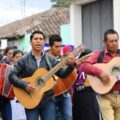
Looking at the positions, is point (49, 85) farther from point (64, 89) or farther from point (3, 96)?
point (3, 96)

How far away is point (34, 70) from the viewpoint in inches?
250

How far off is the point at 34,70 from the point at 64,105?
4.66ft

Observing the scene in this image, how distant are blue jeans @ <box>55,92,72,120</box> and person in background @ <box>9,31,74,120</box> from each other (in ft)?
3.66

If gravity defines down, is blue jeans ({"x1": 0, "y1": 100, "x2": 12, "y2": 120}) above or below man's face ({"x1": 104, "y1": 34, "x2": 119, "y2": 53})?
below

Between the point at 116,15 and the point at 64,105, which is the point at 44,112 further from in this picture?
the point at 116,15

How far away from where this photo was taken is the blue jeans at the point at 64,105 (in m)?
7.51

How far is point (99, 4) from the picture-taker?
1141 cm

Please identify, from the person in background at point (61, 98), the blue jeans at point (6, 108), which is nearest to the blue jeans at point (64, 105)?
the person in background at point (61, 98)

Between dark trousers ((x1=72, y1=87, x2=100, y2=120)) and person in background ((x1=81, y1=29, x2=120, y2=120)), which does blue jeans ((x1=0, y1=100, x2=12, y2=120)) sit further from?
person in background ((x1=81, y1=29, x2=120, y2=120))

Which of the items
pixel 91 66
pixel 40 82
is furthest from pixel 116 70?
pixel 40 82

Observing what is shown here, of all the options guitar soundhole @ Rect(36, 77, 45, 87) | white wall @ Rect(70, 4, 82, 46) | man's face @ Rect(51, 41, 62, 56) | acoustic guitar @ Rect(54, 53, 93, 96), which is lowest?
acoustic guitar @ Rect(54, 53, 93, 96)

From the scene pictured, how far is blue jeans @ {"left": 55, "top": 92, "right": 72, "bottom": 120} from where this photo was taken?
751 centimetres

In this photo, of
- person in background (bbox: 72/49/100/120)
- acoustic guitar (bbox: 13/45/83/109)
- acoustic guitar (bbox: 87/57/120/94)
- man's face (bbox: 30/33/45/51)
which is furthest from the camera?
person in background (bbox: 72/49/100/120)

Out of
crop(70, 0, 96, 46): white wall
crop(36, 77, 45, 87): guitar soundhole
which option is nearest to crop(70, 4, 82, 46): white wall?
crop(70, 0, 96, 46): white wall
